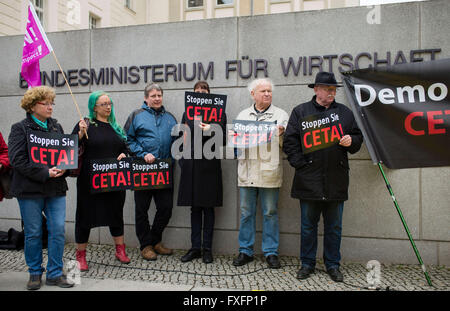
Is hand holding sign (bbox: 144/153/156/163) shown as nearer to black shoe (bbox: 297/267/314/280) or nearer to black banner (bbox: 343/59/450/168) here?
black shoe (bbox: 297/267/314/280)

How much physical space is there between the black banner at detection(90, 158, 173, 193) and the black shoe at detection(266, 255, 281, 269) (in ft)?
5.06

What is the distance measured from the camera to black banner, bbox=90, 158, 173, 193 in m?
4.22

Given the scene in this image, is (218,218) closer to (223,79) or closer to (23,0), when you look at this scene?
(223,79)

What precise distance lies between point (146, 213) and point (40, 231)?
1.36 metres

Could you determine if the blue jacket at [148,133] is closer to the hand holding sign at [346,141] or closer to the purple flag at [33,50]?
the purple flag at [33,50]

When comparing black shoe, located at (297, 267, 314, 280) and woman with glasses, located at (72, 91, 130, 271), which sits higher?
woman with glasses, located at (72, 91, 130, 271)

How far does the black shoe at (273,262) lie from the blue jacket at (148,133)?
6.08 feet

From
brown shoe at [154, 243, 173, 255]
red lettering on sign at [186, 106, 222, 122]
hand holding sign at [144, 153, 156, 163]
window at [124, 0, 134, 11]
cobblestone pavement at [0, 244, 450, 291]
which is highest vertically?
window at [124, 0, 134, 11]

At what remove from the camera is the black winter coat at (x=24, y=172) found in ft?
11.3

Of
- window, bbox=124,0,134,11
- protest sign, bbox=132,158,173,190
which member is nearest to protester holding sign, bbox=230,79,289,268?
protest sign, bbox=132,158,173,190

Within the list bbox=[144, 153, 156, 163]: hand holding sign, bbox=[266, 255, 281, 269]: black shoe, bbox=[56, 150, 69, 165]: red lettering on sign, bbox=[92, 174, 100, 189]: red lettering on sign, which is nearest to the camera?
bbox=[56, 150, 69, 165]: red lettering on sign

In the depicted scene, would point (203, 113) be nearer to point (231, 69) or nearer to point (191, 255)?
point (231, 69)

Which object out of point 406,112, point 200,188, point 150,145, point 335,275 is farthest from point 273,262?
point 406,112
